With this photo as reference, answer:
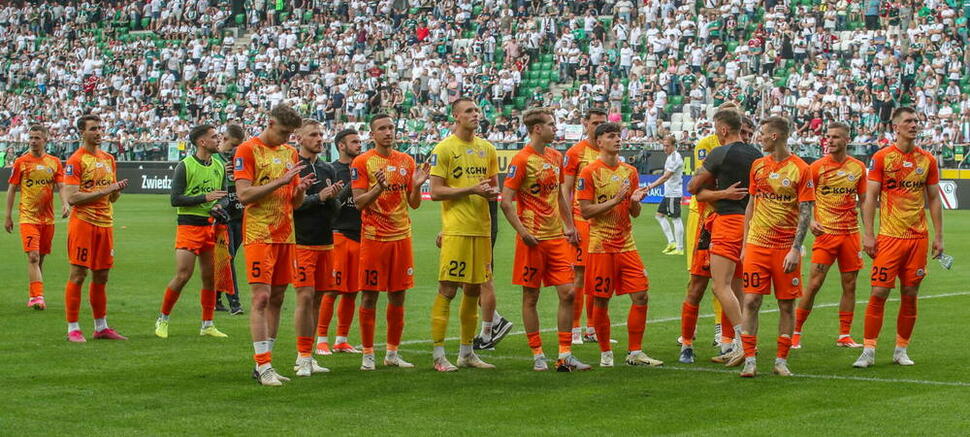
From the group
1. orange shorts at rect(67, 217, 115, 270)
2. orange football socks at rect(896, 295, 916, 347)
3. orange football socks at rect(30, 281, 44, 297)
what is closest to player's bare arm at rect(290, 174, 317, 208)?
orange shorts at rect(67, 217, 115, 270)

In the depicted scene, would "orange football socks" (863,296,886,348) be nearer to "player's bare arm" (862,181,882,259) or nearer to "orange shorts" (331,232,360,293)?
"player's bare arm" (862,181,882,259)

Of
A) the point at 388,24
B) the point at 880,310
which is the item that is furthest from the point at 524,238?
the point at 388,24

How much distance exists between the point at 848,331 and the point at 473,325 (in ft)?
12.4

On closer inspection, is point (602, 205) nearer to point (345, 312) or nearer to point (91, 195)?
point (345, 312)

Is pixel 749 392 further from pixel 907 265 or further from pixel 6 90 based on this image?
pixel 6 90

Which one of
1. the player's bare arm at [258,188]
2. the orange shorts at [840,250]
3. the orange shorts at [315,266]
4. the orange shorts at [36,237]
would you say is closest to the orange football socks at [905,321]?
the orange shorts at [840,250]

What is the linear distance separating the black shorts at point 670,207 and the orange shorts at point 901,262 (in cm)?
1220

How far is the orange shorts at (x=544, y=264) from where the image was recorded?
1091 cm

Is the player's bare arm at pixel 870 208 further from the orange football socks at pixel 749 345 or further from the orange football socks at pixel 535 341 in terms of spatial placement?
the orange football socks at pixel 535 341

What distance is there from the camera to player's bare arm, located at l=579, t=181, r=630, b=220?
11094mm

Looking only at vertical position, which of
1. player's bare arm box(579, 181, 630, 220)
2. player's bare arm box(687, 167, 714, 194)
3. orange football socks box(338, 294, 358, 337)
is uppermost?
player's bare arm box(687, 167, 714, 194)

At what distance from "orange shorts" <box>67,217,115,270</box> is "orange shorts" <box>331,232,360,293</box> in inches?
101

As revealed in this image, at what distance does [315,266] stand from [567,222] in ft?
7.05

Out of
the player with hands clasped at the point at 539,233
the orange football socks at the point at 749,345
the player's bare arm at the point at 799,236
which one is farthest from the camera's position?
the player with hands clasped at the point at 539,233
